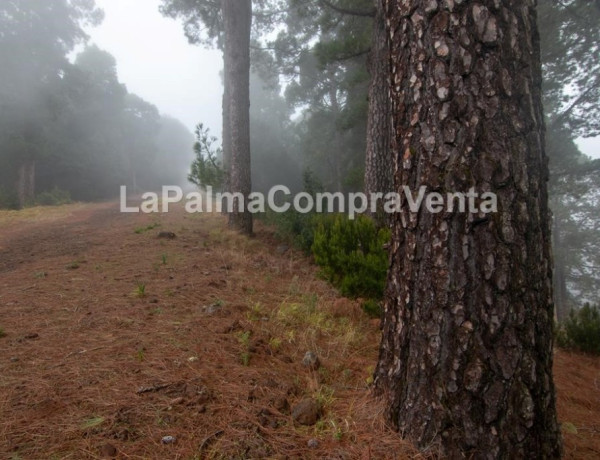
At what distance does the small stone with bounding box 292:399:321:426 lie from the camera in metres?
1.57

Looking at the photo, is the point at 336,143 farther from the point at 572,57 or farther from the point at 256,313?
the point at 256,313

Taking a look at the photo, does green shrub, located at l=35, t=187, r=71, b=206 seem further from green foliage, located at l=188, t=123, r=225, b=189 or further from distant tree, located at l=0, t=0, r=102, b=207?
green foliage, located at l=188, t=123, r=225, b=189

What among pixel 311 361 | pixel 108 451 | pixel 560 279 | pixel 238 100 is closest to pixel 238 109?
pixel 238 100

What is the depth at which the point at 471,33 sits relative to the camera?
136cm

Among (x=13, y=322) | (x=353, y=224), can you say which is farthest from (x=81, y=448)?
(x=353, y=224)

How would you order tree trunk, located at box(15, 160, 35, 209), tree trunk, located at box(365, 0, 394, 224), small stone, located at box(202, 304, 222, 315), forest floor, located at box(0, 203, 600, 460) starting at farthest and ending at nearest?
tree trunk, located at box(15, 160, 35, 209) → tree trunk, located at box(365, 0, 394, 224) → small stone, located at box(202, 304, 222, 315) → forest floor, located at box(0, 203, 600, 460)

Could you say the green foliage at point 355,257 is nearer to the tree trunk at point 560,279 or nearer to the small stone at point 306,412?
the small stone at point 306,412

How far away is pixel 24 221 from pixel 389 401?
30.9ft

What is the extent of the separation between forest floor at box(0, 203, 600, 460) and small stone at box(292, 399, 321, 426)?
0.11 ft

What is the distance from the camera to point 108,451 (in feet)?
4.31

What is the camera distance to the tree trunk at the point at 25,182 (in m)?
13.9

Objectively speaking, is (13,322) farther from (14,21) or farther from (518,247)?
(14,21)

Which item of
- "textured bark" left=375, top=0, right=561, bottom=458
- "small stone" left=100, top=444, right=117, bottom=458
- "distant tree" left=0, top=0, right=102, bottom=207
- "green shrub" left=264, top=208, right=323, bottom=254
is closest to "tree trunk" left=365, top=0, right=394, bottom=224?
"green shrub" left=264, top=208, right=323, bottom=254

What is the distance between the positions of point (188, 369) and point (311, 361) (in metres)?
0.69
